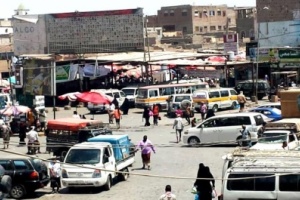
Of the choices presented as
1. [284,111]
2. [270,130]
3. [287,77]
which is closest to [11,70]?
[287,77]

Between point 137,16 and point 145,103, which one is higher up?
point 137,16

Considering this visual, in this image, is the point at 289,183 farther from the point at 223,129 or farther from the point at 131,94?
the point at 131,94

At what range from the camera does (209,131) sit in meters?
31.1

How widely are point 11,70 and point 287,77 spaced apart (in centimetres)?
1954

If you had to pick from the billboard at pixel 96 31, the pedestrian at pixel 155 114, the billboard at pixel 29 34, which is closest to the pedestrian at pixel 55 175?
the pedestrian at pixel 155 114

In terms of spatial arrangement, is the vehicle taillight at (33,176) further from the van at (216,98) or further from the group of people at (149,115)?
the van at (216,98)

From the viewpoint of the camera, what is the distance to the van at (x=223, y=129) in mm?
30625

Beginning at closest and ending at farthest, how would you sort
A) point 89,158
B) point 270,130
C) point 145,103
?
1. point 89,158
2. point 270,130
3. point 145,103

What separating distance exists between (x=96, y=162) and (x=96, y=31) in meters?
36.7

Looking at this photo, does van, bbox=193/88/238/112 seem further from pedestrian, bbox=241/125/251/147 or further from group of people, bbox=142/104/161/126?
pedestrian, bbox=241/125/251/147

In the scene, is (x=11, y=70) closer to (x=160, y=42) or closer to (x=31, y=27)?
(x=31, y=27)

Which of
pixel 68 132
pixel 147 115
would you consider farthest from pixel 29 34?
pixel 68 132

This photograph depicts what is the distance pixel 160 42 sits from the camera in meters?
103

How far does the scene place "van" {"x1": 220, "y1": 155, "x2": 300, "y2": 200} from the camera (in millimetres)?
15953
